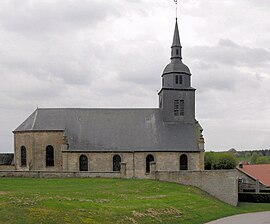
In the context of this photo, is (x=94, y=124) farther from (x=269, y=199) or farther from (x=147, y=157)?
(x=269, y=199)

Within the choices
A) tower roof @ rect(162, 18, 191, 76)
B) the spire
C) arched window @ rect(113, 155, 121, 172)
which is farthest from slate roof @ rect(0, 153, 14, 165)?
the spire

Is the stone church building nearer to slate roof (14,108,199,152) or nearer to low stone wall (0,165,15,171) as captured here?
slate roof (14,108,199,152)

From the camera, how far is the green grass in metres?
24.3

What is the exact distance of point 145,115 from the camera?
50.2 m

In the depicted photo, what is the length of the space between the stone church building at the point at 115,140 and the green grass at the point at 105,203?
5.88 m

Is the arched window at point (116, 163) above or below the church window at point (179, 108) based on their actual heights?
below

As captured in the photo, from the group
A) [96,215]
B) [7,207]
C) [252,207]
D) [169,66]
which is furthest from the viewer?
[169,66]

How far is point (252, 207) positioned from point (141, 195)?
13135mm

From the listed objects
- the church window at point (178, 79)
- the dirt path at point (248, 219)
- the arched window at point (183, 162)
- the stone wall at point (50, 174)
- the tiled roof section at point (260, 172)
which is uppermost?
the church window at point (178, 79)

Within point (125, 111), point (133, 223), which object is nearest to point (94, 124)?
point (125, 111)

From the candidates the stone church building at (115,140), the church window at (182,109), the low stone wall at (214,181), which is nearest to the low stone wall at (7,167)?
the stone church building at (115,140)

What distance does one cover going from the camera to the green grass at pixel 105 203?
24.3 meters

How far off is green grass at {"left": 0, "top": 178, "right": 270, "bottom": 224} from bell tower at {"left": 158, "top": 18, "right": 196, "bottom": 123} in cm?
1090

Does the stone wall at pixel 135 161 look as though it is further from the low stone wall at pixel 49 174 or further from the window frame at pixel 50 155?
the low stone wall at pixel 49 174
